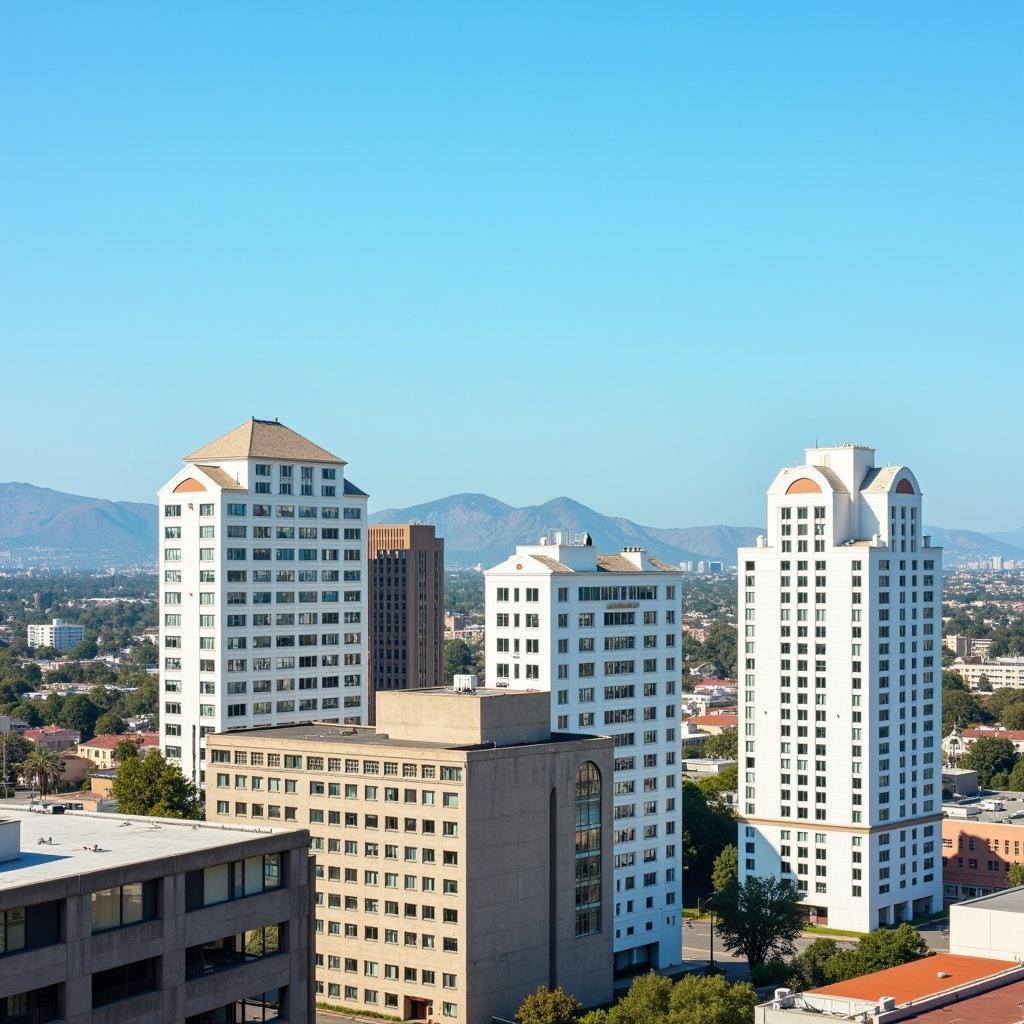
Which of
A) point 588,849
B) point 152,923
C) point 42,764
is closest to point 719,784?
point 42,764

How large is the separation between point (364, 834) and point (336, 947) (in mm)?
7463

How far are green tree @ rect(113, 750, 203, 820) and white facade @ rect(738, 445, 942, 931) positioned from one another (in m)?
54.1

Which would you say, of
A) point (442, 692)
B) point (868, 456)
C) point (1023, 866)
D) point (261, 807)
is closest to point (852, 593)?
point (868, 456)

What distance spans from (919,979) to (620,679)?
48.5 meters

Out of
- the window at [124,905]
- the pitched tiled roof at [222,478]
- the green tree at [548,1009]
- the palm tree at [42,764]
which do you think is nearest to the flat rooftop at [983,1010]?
the green tree at [548,1009]

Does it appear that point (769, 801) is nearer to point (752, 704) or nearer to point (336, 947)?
point (752, 704)

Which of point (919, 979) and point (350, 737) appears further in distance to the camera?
point (350, 737)

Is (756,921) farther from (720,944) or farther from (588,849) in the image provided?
(588,849)

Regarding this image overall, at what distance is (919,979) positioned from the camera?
7519 centimetres

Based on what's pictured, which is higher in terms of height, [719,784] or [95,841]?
[95,841]

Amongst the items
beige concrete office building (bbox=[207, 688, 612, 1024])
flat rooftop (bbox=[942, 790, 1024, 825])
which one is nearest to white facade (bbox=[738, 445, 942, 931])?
flat rooftop (bbox=[942, 790, 1024, 825])

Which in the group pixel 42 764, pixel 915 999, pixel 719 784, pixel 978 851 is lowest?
pixel 978 851

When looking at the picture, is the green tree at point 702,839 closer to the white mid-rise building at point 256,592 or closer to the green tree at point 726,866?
the green tree at point 726,866

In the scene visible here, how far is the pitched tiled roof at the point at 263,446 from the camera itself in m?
126
